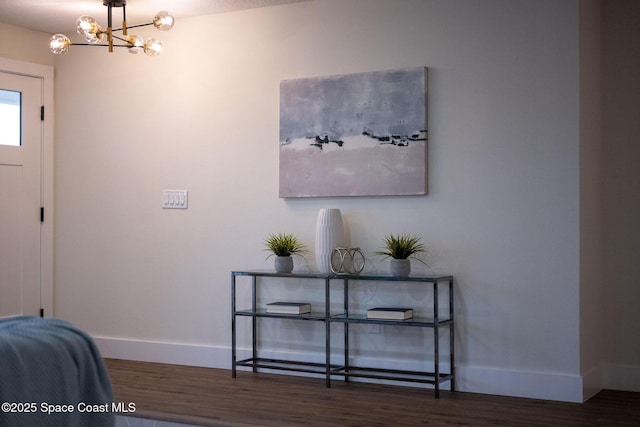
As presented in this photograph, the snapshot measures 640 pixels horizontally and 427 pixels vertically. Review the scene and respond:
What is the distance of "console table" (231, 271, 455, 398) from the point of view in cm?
479

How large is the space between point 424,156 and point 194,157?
1.75 m

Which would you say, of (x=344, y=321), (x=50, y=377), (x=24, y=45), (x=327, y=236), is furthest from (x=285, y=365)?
(x=24, y=45)

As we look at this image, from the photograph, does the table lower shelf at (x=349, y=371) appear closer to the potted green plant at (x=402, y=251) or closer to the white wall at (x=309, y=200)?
the white wall at (x=309, y=200)

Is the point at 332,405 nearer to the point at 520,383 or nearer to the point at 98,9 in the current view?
the point at 520,383

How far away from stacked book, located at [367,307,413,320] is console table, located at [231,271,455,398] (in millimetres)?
26

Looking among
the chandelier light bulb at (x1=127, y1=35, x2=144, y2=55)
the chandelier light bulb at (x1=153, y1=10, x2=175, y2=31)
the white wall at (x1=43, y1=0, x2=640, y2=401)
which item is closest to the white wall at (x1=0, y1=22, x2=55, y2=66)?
the white wall at (x1=43, y1=0, x2=640, y2=401)

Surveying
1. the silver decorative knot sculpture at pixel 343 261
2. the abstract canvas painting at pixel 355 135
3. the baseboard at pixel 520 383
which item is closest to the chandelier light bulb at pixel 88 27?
the abstract canvas painting at pixel 355 135

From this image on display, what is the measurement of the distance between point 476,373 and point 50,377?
110 inches

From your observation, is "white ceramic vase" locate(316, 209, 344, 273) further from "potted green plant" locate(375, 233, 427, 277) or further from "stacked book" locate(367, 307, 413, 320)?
"stacked book" locate(367, 307, 413, 320)

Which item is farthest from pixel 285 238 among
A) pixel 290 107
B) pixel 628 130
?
pixel 628 130

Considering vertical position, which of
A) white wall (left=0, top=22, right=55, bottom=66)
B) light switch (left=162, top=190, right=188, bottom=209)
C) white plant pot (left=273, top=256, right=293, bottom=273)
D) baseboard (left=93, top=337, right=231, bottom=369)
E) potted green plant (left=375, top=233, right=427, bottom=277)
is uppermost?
white wall (left=0, top=22, right=55, bottom=66)

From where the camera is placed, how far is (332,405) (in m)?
4.56

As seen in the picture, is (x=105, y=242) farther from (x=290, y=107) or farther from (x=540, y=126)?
(x=540, y=126)

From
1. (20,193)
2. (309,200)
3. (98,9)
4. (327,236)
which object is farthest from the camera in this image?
(20,193)
